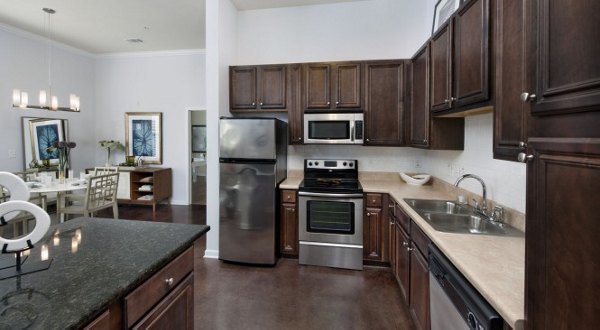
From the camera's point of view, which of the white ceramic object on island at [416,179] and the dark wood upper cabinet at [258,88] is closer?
the white ceramic object on island at [416,179]

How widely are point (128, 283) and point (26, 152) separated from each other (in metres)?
5.67

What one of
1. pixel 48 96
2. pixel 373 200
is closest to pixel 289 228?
pixel 373 200

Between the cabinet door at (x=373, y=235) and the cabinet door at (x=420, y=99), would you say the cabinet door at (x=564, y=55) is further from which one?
the cabinet door at (x=373, y=235)

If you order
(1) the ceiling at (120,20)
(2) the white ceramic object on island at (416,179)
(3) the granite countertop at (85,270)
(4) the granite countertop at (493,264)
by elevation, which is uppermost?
(1) the ceiling at (120,20)

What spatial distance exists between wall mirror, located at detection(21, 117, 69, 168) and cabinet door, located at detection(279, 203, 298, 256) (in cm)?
466

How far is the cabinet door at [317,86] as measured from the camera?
338 cm

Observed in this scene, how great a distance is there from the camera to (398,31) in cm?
359

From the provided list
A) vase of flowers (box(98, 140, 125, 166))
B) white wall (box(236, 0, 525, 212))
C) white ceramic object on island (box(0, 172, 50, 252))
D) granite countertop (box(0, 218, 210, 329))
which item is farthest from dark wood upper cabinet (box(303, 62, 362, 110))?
vase of flowers (box(98, 140, 125, 166))

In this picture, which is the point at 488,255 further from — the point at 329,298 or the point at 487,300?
the point at 329,298

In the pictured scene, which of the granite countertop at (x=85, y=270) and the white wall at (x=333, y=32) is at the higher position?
the white wall at (x=333, y=32)

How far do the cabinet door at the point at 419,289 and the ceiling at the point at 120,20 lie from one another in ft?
10.8

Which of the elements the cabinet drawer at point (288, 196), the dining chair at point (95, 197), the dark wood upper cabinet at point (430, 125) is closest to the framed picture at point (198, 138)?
the dining chair at point (95, 197)

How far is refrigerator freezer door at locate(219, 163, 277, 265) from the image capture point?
Answer: 3.12 metres

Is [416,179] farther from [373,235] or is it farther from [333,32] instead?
[333,32]
